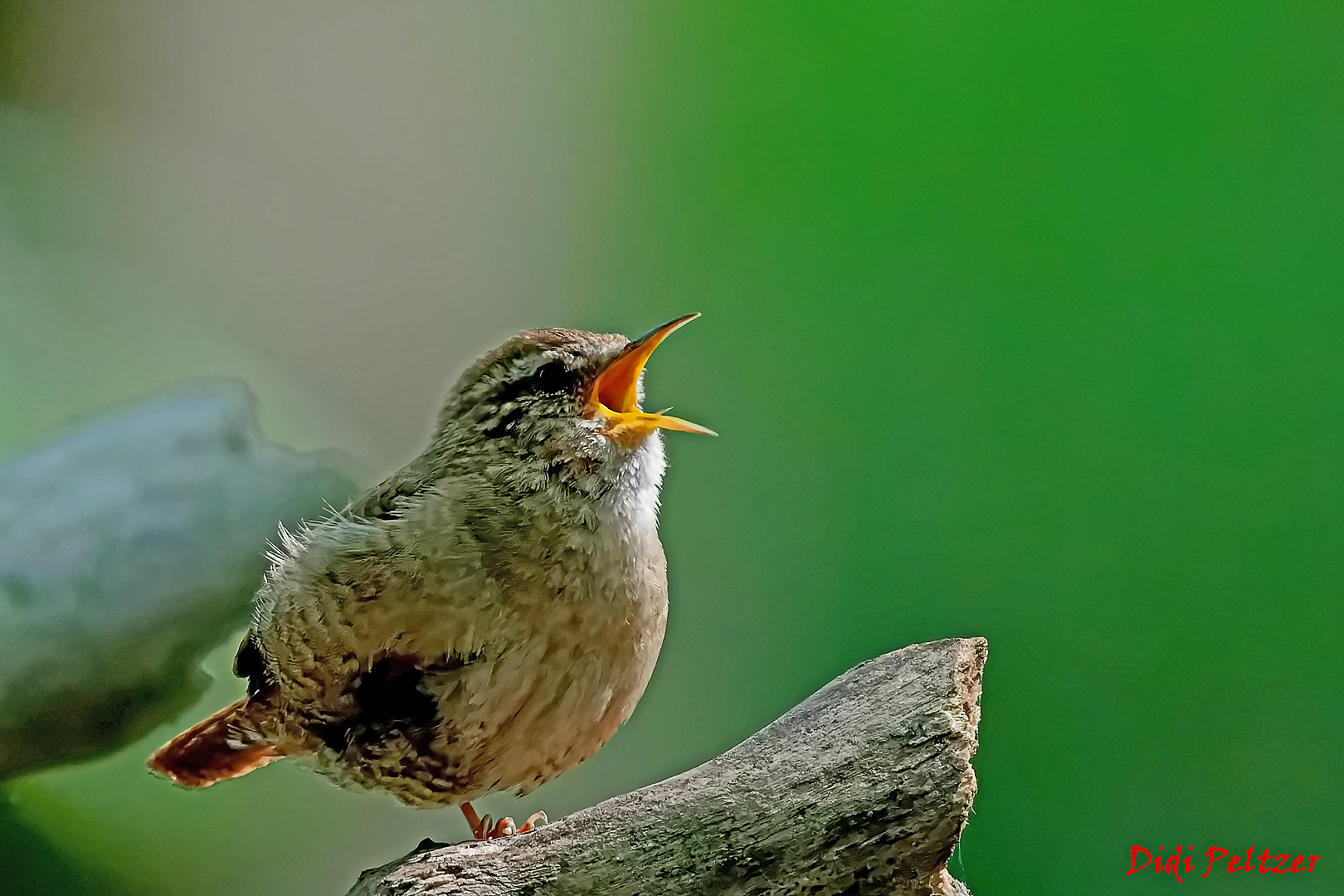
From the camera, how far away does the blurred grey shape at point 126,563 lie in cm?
137

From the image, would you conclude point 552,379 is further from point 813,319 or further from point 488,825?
point 813,319

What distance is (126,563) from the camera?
140 centimetres

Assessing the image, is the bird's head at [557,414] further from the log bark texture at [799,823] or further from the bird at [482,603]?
the log bark texture at [799,823]

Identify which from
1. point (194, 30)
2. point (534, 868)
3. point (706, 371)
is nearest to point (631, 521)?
point (534, 868)

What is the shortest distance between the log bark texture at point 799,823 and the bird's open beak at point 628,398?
0.32 metres

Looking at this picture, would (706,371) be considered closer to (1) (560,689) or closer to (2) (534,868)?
(1) (560,689)

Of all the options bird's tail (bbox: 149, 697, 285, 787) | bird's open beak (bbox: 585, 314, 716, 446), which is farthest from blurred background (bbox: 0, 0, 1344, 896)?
bird's open beak (bbox: 585, 314, 716, 446)

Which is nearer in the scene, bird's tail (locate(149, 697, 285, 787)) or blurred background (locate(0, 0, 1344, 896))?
bird's tail (locate(149, 697, 285, 787))

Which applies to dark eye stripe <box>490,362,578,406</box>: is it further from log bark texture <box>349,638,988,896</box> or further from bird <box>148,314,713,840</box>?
log bark texture <box>349,638,988,896</box>
